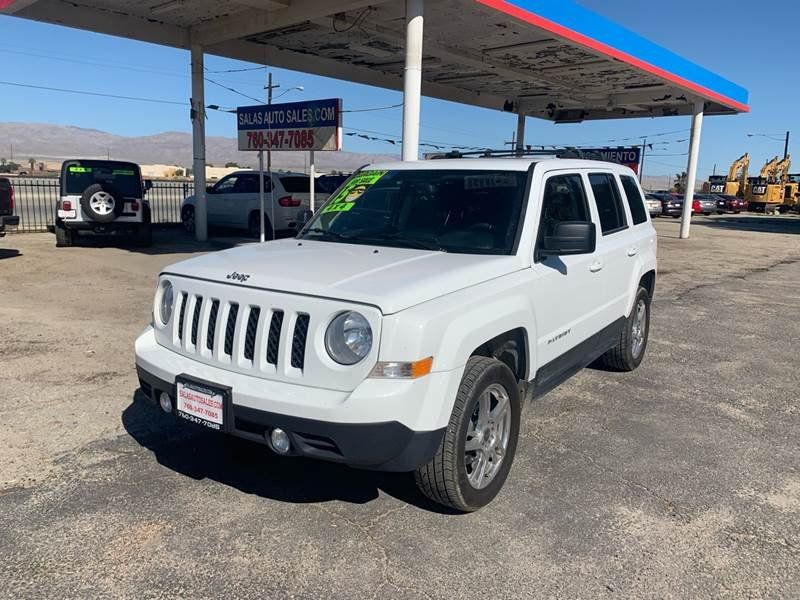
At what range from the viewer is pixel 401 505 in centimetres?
354

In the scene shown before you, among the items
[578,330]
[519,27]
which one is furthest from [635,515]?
[519,27]

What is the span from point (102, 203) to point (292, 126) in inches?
171

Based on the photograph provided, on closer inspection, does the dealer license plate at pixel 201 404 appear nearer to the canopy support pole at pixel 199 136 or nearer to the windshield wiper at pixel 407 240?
the windshield wiper at pixel 407 240

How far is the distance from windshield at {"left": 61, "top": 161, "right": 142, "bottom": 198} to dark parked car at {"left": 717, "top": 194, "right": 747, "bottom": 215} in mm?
42884

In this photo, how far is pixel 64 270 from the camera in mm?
10992

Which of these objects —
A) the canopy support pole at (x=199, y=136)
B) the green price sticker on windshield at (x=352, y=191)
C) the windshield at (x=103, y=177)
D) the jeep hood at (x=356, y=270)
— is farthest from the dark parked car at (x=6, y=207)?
the jeep hood at (x=356, y=270)

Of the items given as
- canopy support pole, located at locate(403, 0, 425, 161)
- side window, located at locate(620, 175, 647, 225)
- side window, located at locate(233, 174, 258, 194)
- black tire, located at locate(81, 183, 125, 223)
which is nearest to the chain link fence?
black tire, located at locate(81, 183, 125, 223)

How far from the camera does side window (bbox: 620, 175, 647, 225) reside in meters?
5.93

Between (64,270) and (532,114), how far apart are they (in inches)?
801

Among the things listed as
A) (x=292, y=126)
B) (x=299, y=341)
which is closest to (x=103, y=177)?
(x=292, y=126)

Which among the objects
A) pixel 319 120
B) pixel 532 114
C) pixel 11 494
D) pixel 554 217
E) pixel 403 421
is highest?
pixel 532 114

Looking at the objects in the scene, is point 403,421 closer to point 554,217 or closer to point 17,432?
point 554,217

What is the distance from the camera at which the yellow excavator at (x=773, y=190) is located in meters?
49.2

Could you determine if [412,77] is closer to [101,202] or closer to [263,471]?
[101,202]
